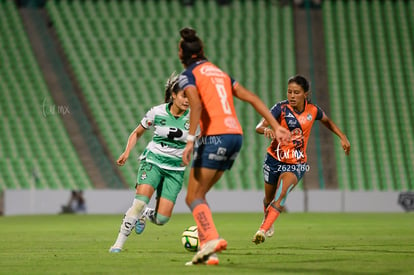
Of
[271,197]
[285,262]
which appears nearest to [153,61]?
[271,197]

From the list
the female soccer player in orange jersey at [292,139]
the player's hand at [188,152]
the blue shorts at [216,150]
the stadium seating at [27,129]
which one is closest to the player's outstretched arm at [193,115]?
the player's hand at [188,152]

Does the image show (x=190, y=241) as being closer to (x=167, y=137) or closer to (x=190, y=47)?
(x=167, y=137)

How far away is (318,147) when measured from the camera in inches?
1090

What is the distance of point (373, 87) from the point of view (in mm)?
29812

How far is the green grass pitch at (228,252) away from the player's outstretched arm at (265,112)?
1.17 metres

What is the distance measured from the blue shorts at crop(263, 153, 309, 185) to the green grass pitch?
2.92 ft

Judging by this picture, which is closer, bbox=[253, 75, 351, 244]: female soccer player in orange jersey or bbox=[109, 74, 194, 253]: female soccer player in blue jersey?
bbox=[109, 74, 194, 253]: female soccer player in blue jersey

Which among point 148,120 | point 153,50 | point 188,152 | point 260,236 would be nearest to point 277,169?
point 260,236

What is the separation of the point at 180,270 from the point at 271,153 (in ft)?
14.2

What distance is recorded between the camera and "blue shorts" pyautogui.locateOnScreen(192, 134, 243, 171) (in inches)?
310

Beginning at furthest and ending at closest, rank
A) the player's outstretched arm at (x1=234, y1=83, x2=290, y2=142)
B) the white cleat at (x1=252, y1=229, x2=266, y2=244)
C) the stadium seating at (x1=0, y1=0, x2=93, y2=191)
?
the stadium seating at (x1=0, y1=0, x2=93, y2=191) → the white cleat at (x1=252, y1=229, x2=266, y2=244) → the player's outstretched arm at (x1=234, y1=83, x2=290, y2=142)

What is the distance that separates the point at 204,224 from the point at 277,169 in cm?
390

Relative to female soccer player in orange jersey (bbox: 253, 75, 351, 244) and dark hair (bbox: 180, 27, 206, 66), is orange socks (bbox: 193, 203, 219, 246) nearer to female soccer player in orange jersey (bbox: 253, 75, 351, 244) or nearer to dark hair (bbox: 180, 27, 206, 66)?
dark hair (bbox: 180, 27, 206, 66)

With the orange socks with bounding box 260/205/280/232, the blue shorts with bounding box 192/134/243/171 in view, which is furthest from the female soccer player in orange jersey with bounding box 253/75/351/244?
the blue shorts with bounding box 192/134/243/171
